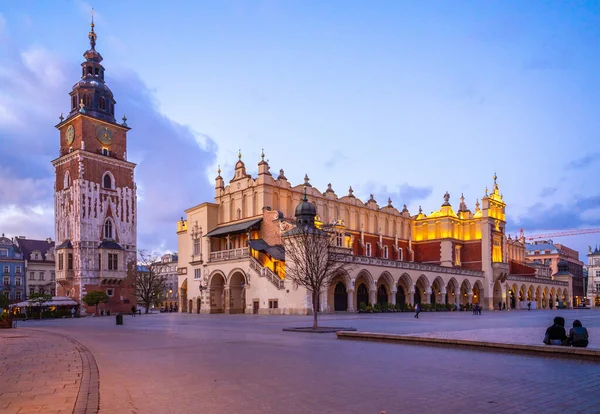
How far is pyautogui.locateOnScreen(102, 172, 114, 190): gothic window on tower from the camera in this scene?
70.8 metres

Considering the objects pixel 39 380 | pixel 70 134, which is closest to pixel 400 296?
pixel 70 134

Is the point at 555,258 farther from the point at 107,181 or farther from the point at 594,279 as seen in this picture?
the point at 107,181

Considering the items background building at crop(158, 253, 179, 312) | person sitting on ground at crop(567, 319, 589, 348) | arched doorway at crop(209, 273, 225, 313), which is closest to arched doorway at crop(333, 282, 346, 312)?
arched doorway at crop(209, 273, 225, 313)

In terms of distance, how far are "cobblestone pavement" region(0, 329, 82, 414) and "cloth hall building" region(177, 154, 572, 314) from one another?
30.9 metres

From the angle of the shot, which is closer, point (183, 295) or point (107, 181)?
point (183, 295)

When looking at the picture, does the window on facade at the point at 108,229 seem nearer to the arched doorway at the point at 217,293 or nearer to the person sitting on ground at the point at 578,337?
the arched doorway at the point at 217,293

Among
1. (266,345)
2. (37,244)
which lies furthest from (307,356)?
(37,244)

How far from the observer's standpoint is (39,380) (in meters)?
10.8

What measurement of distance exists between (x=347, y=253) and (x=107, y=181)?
1435 inches

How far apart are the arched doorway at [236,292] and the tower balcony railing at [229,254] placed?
1923mm

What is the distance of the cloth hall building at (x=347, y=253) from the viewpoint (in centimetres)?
5278

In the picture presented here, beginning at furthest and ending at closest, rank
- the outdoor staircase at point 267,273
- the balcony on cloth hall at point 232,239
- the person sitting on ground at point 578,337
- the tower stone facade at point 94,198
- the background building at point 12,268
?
the background building at point 12,268, the tower stone facade at point 94,198, the balcony on cloth hall at point 232,239, the outdoor staircase at point 267,273, the person sitting on ground at point 578,337

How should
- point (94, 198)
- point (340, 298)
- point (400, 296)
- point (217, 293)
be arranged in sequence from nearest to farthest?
1. point (340, 298)
2. point (217, 293)
3. point (400, 296)
4. point (94, 198)

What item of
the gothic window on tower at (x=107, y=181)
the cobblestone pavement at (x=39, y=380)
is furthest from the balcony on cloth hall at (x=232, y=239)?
the cobblestone pavement at (x=39, y=380)
